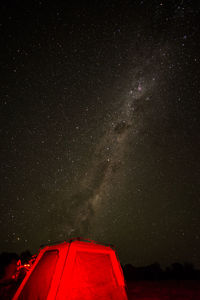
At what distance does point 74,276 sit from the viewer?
10.5 feet

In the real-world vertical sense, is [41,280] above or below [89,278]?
above

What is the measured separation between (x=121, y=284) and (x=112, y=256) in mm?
548

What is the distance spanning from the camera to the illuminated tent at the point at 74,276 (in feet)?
10.1

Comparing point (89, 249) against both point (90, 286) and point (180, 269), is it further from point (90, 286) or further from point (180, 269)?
point (180, 269)

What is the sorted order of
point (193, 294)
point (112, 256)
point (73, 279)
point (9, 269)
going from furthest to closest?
point (193, 294) → point (9, 269) → point (112, 256) → point (73, 279)

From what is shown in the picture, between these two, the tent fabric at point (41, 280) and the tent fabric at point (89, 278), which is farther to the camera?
the tent fabric at point (41, 280)

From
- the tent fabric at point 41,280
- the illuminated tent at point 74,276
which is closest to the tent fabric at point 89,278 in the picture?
the illuminated tent at point 74,276

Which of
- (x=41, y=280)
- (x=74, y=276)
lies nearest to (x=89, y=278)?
(x=74, y=276)

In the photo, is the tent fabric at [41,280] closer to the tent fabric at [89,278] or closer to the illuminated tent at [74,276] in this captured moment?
the illuminated tent at [74,276]

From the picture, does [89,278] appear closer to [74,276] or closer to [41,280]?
[74,276]

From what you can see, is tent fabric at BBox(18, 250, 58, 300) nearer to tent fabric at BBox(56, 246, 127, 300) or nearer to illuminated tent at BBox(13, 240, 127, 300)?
illuminated tent at BBox(13, 240, 127, 300)

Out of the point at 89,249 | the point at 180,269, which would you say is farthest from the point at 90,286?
the point at 180,269

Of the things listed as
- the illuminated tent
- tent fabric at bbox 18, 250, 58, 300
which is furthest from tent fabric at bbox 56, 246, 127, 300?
tent fabric at bbox 18, 250, 58, 300

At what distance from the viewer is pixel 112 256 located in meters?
3.96
